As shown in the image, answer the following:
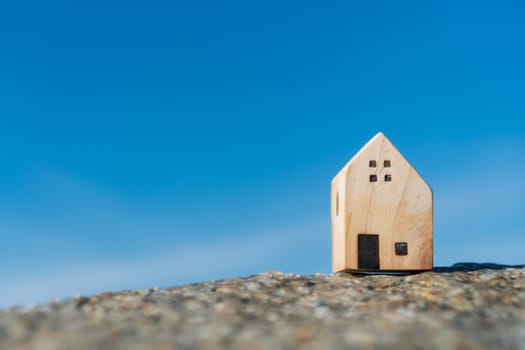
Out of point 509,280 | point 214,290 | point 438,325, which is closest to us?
point 438,325

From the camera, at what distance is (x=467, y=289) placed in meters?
8.19

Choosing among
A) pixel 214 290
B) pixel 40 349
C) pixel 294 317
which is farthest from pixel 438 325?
pixel 40 349

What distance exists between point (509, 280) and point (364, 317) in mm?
3647

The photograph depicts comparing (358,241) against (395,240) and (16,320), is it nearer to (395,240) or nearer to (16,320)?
(395,240)

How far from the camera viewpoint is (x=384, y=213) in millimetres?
9359

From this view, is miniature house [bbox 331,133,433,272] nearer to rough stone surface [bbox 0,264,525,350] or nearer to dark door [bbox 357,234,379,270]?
dark door [bbox 357,234,379,270]

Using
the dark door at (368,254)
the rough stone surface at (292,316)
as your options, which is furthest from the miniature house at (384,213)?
the rough stone surface at (292,316)

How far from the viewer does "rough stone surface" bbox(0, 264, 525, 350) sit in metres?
5.49

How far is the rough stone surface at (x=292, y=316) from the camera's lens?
5.49m

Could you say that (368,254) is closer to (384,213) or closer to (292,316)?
(384,213)

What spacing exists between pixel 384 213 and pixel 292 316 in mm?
3304

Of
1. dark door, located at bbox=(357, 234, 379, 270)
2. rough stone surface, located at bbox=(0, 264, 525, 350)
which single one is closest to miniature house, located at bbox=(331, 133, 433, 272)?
dark door, located at bbox=(357, 234, 379, 270)

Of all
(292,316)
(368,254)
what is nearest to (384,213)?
(368,254)

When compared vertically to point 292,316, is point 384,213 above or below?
above
